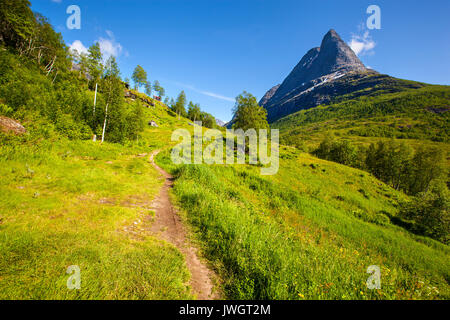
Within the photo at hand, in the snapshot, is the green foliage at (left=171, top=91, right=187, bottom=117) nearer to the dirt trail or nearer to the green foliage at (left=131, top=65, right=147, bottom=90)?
the green foliage at (left=131, top=65, right=147, bottom=90)

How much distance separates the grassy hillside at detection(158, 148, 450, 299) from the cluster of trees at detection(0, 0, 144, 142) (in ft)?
44.2

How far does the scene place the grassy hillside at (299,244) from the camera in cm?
467

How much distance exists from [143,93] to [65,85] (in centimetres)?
8809

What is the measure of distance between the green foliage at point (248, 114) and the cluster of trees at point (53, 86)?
24288 millimetres

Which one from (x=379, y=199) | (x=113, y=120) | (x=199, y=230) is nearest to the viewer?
(x=199, y=230)

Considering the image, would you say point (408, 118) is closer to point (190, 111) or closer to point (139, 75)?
point (190, 111)

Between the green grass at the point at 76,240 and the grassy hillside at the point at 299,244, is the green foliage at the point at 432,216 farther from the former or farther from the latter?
the green grass at the point at 76,240

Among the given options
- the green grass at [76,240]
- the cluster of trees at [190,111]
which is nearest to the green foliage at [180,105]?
the cluster of trees at [190,111]

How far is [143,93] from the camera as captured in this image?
102 m

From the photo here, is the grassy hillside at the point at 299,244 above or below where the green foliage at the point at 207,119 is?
below

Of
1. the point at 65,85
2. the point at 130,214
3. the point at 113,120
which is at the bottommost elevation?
the point at 130,214

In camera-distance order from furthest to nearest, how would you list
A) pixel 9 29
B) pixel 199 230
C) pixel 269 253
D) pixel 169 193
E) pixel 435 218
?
1. pixel 9 29
2. pixel 435 218
3. pixel 169 193
4. pixel 199 230
5. pixel 269 253
